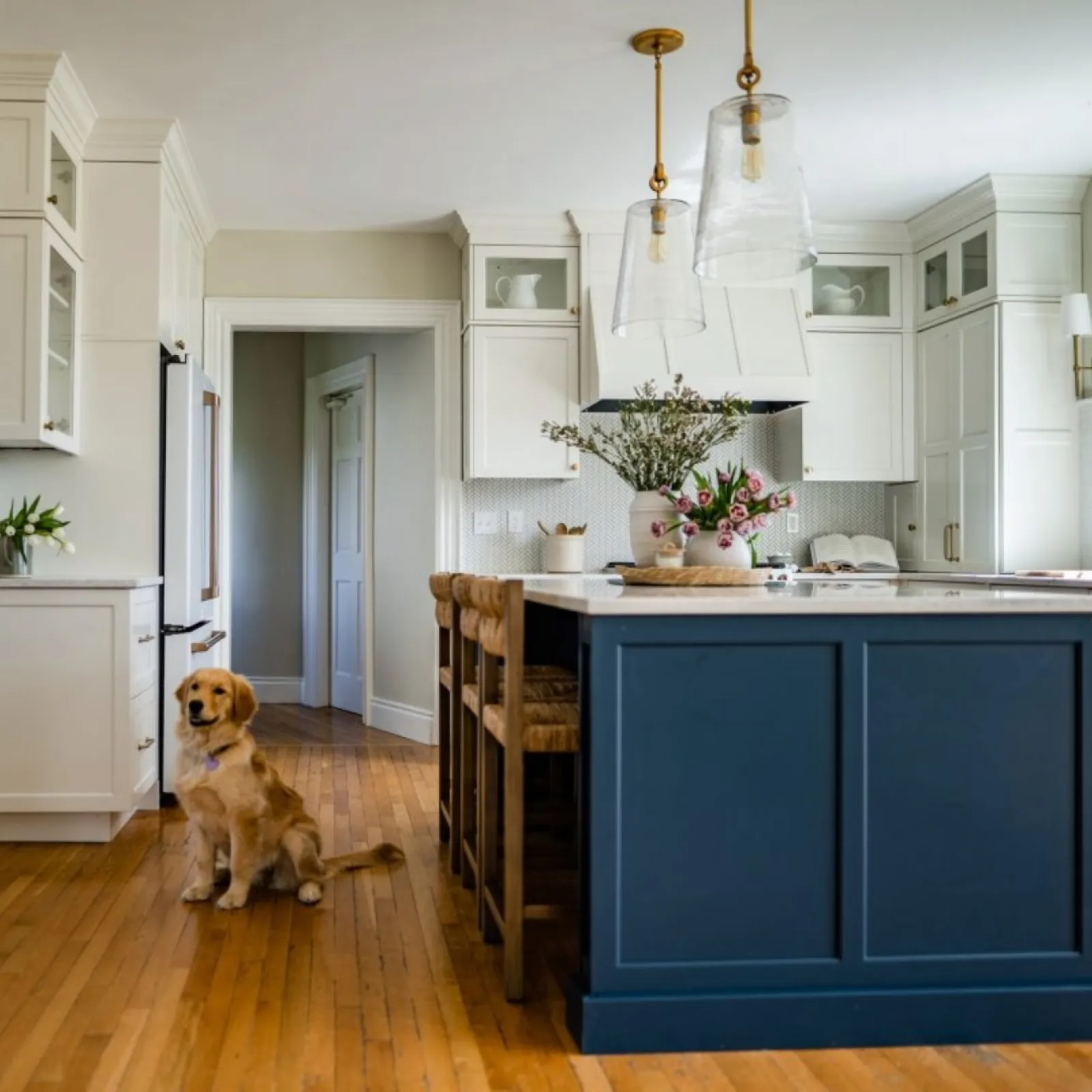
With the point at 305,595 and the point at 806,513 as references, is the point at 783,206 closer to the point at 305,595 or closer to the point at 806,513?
the point at 806,513

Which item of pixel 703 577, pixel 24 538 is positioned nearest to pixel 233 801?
pixel 703 577

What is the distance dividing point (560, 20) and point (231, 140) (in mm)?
1596

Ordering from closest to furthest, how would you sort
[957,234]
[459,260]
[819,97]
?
[819,97] → [957,234] → [459,260]

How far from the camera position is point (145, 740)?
12.8 feet

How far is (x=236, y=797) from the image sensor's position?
9.80 ft

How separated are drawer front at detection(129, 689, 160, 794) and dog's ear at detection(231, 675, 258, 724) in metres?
0.77

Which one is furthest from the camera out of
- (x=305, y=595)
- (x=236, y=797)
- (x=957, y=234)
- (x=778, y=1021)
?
(x=305, y=595)

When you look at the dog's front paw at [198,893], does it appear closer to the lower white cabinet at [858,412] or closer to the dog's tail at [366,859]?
the dog's tail at [366,859]

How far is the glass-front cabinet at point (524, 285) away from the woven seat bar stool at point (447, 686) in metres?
2.03

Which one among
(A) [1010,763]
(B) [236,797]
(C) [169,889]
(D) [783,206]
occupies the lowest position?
(C) [169,889]

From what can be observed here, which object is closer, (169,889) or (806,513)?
(169,889)

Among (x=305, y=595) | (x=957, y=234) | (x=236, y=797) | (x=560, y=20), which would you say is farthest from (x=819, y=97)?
(x=305, y=595)

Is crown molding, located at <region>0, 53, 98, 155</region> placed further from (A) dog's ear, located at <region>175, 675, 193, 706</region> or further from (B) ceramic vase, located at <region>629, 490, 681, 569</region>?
(B) ceramic vase, located at <region>629, 490, 681, 569</region>

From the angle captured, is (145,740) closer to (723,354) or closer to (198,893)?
(198,893)
